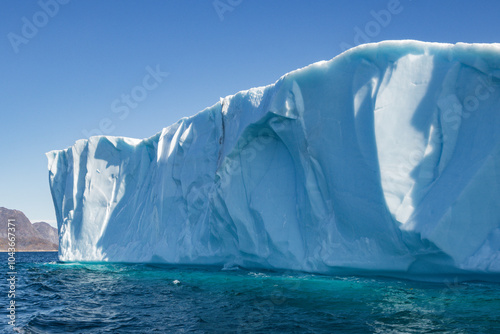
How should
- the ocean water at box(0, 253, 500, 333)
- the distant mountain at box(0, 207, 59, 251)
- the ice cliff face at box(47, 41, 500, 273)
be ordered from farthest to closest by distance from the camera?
the distant mountain at box(0, 207, 59, 251) < the ice cliff face at box(47, 41, 500, 273) < the ocean water at box(0, 253, 500, 333)

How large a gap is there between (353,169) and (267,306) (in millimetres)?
3454

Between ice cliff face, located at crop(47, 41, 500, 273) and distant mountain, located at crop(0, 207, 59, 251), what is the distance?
774 centimetres

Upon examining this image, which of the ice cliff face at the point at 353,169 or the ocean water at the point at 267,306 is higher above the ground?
the ice cliff face at the point at 353,169

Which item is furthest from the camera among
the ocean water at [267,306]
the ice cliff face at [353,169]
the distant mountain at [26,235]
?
the distant mountain at [26,235]

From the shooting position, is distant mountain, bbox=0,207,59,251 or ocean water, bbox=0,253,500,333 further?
distant mountain, bbox=0,207,59,251

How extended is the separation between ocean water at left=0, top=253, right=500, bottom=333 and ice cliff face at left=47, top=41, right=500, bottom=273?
584 mm

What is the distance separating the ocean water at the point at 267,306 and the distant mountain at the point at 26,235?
8.37 metres

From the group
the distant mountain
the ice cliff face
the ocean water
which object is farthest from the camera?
the distant mountain

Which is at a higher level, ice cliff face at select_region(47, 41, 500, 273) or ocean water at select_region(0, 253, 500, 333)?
ice cliff face at select_region(47, 41, 500, 273)

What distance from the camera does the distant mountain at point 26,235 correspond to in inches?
2800

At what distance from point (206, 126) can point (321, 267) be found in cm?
Result: 635

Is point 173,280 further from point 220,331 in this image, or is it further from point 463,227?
point 463,227

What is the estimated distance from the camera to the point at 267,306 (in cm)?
600

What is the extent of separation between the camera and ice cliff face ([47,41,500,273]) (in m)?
6.54
